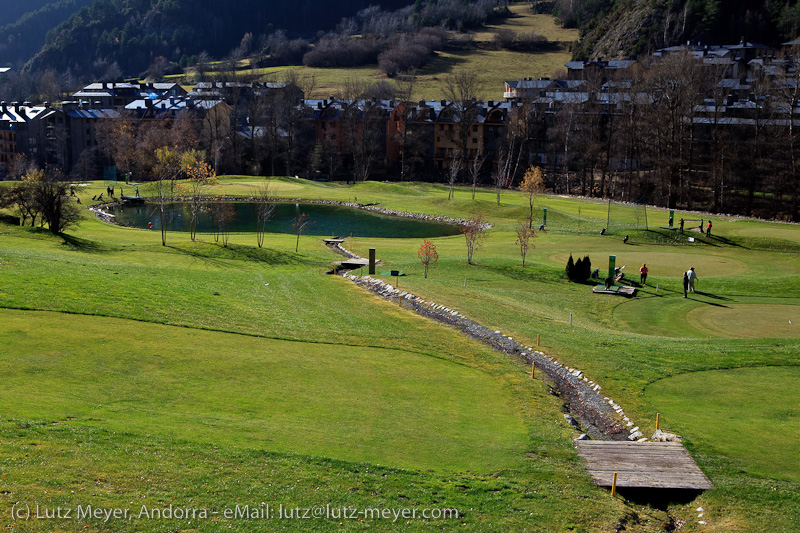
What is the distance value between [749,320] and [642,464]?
69.7 feet

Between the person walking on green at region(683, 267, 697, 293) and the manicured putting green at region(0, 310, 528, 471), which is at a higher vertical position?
the person walking on green at region(683, 267, 697, 293)

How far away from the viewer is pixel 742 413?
2266 cm

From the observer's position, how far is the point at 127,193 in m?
107

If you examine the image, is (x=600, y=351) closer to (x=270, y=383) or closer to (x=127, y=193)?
(x=270, y=383)

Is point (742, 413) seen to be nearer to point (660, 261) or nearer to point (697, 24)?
point (660, 261)

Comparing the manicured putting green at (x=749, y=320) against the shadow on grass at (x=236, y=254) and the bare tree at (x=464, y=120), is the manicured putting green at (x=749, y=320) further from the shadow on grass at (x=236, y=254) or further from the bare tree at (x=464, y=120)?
the bare tree at (x=464, y=120)

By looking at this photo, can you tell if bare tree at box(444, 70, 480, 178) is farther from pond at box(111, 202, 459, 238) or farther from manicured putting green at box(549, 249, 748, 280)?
manicured putting green at box(549, 249, 748, 280)

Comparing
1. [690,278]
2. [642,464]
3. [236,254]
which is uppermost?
[690,278]

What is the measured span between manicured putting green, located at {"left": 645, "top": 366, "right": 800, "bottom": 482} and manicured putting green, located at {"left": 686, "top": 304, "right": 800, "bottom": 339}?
21.5 feet

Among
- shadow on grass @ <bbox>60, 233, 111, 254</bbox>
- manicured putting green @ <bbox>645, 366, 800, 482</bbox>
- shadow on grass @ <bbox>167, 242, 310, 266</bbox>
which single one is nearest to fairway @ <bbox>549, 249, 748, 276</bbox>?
shadow on grass @ <bbox>167, 242, 310, 266</bbox>

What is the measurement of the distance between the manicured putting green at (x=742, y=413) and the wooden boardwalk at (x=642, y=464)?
1402 mm

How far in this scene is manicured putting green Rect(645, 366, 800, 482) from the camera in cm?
1923

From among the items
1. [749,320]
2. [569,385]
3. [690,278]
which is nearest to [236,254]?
[690,278]

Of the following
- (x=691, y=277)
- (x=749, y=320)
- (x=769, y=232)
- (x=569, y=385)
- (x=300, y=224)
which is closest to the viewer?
(x=569, y=385)
